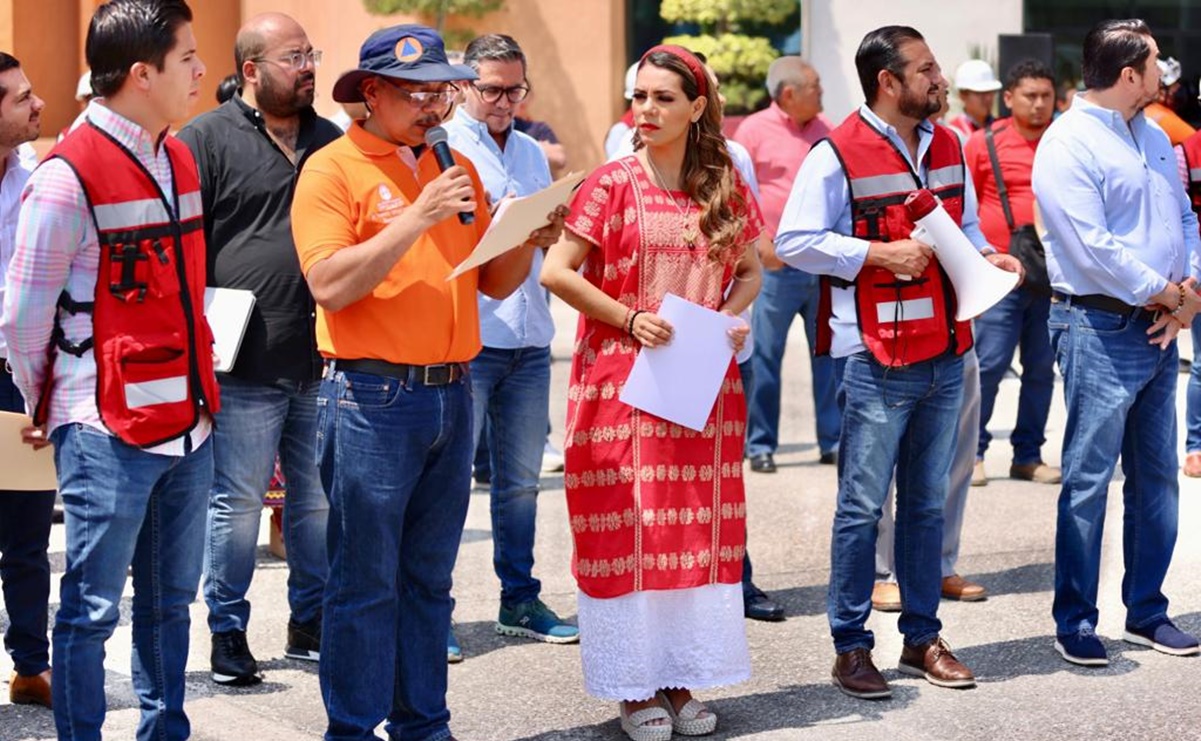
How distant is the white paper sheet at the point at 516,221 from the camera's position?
4863mm

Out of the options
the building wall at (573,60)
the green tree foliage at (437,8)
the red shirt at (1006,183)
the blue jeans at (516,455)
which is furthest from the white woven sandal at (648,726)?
the building wall at (573,60)

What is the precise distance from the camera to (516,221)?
4938mm

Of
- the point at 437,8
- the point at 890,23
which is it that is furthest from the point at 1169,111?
the point at 437,8

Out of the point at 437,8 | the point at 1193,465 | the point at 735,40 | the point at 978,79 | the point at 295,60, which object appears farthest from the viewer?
the point at 437,8

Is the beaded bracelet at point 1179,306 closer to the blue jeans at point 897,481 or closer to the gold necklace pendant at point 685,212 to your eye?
the blue jeans at point 897,481

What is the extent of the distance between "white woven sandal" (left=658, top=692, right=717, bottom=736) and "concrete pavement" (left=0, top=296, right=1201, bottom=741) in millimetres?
64

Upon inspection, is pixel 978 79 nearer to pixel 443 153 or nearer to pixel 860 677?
pixel 860 677

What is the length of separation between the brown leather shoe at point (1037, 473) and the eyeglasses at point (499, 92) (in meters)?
4.21

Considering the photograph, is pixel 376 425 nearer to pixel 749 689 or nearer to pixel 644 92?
pixel 644 92

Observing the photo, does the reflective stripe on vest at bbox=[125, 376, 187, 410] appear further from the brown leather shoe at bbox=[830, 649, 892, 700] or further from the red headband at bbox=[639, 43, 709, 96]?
the brown leather shoe at bbox=[830, 649, 892, 700]

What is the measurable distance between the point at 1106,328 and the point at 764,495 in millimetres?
3388

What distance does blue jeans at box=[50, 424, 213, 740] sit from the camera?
474 cm

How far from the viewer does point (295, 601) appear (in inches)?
259

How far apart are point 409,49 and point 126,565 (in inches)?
59.5
